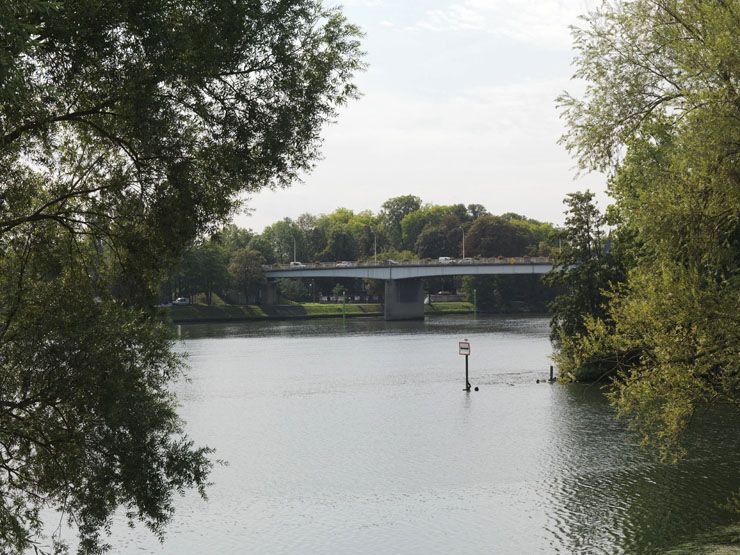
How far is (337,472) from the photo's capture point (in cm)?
2795

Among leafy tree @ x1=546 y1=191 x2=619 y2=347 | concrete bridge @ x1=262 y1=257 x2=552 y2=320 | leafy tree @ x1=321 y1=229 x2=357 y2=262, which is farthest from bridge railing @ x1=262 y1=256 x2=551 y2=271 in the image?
leafy tree @ x1=546 y1=191 x2=619 y2=347

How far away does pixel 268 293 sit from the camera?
135500 mm

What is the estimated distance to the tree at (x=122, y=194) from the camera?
443 inches

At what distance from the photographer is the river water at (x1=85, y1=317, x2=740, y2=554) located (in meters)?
21.1

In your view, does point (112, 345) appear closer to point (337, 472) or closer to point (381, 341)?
point (337, 472)

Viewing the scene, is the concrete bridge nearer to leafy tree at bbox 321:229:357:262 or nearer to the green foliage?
leafy tree at bbox 321:229:357:262

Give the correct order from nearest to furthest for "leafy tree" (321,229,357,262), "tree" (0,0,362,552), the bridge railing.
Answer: "tree" (0,0,362,552) → the bridge railing → "leafy tree" (321,229,357,262)

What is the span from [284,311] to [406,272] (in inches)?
840

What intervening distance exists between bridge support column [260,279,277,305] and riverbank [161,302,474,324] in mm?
2686

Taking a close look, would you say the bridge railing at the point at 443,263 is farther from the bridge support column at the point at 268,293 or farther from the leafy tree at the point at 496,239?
the leafy tree at the point at 496,239

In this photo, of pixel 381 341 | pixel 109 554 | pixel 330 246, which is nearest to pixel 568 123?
pixel 109 554

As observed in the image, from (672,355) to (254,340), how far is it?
2775 inches

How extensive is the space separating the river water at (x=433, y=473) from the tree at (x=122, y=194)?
364 inches

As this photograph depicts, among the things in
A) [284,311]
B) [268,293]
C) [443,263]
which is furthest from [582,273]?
[268,293]
